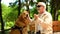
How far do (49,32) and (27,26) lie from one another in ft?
1.19

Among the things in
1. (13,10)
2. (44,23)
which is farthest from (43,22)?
(13,10)

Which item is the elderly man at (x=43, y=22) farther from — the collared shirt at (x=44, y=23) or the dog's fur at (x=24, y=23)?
the dog's fur at (x=24, y=23)

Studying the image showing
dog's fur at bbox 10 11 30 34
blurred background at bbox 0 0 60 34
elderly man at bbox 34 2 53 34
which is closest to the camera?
elderly man at bbox 34 2 53 34

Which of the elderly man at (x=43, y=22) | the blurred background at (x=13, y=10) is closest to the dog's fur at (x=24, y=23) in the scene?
the elderly man at (x=43, y=22)

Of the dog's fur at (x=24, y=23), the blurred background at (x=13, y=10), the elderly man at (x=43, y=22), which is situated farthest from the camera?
the blurred background at (x=13, y=10)

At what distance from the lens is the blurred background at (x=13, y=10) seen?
8.72ft

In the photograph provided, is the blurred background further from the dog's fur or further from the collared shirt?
the collared shirt

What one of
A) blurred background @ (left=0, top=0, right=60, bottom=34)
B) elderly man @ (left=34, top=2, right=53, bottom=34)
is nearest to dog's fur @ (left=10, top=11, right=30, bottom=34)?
elderly man @ (left=34, top=2, right=53, bottom=34)

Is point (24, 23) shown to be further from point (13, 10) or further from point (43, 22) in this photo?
point (13, 10)

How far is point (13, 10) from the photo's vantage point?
9.14 ft

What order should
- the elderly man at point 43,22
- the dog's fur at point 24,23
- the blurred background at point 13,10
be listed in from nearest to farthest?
1. the elderly man at point 43,22
2. the dog's fur at point 24,23
3. the blurred background at point 13,10

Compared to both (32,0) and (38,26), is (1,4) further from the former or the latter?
(38,26)

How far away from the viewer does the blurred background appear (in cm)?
266

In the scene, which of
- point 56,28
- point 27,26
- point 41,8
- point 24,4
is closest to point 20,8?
point 24,4
